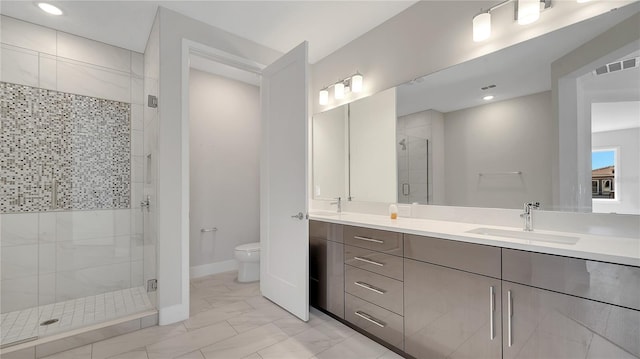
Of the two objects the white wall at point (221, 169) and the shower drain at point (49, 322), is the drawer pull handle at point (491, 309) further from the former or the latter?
the white wall at point (221, 169)

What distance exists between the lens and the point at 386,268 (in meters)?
1.80

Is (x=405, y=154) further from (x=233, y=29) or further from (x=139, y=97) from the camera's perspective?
(x=139, y=97)

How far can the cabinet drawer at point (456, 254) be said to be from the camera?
52.3 inches

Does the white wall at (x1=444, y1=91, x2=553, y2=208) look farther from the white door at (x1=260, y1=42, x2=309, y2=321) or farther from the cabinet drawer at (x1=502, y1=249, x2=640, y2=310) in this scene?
the white door at (x1=260, y1=42, x2=309, y2=321)

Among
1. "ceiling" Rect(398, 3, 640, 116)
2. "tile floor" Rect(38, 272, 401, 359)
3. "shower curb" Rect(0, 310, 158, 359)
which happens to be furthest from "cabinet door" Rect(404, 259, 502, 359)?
"shower curb" Rect(0, 310, 158, 359)

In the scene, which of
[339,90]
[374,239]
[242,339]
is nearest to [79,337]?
[242,339]

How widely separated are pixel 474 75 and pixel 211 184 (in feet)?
10.2

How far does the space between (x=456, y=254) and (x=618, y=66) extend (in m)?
1.25

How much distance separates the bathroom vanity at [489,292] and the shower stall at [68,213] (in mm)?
1909

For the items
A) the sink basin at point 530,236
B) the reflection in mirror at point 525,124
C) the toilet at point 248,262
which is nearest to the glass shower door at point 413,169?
the reflection in mirror at point 525,124

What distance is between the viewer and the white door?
2.22 m

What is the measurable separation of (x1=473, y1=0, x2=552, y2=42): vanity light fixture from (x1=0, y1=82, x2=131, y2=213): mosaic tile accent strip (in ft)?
10.9

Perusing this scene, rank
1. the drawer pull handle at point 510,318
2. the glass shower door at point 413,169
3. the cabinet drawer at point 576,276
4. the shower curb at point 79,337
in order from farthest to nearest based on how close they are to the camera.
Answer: the glass shower door at point 413,169
the shower curb at point 79,337
the drawer pull handle at point 510,318
the cabinet drawer at point 576,276

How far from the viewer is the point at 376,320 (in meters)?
1.87
